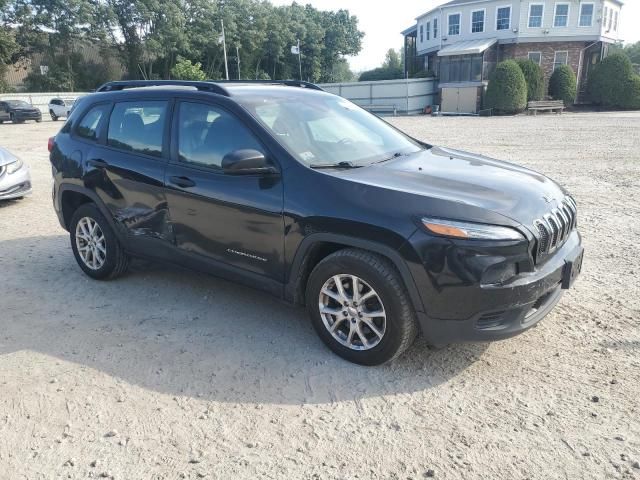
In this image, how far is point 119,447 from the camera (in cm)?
273

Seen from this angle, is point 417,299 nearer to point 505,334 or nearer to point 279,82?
point 505,334

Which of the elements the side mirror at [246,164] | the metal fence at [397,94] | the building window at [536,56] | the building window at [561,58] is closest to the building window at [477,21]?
the building window at [536,56]

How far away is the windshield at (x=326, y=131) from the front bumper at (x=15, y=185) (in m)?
5.98

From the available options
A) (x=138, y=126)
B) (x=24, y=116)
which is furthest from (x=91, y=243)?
(x=24, y=116)

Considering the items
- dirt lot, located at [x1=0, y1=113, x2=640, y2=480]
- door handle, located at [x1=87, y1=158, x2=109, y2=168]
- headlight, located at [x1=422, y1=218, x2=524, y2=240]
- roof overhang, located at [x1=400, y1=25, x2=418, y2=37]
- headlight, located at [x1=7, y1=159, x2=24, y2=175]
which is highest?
roof overhang, located at [x1=400, y1=25, x2=418, y2=37]

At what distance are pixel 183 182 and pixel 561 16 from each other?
129ft

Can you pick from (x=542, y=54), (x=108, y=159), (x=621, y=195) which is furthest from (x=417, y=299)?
(x=542, y=54)

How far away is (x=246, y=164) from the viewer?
3422 millimetres

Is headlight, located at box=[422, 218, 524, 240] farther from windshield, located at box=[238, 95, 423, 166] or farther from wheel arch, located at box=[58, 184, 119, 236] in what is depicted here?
wheel arch, located at box=[58, 184, 119, 236]

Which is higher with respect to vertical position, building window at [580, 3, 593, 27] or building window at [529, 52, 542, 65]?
building window at [580, 3, 593, 27]

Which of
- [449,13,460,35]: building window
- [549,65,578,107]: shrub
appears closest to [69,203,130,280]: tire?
[549,65,578,107]: shrub

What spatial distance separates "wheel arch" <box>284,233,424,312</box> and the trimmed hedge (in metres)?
35.7

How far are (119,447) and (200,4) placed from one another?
5523cm

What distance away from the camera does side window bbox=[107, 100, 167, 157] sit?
14.0ft
